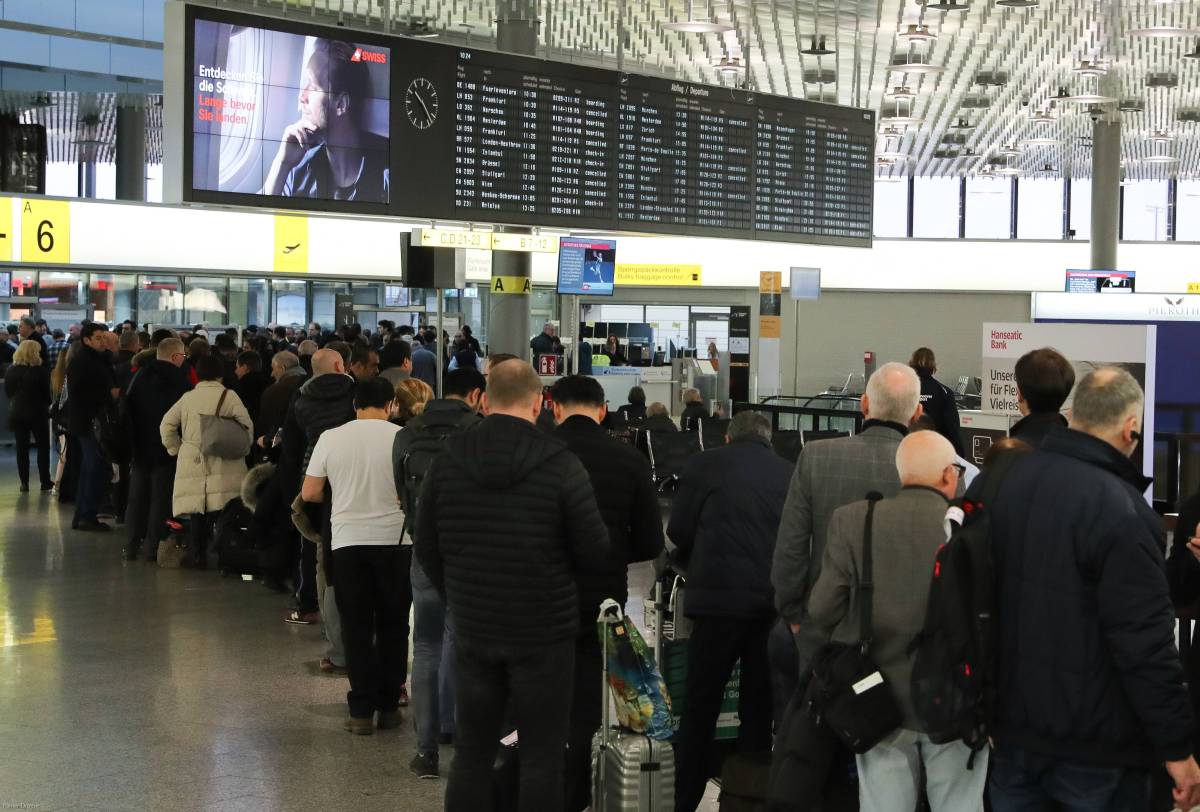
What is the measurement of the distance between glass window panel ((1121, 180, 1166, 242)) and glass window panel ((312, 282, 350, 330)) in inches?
755

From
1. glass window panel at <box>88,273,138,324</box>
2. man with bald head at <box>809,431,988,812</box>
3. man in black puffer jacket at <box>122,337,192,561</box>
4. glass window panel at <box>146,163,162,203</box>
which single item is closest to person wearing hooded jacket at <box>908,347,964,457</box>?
man in black puffer jacket at <box>122,337,192,561</box>

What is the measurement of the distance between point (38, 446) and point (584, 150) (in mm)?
7378

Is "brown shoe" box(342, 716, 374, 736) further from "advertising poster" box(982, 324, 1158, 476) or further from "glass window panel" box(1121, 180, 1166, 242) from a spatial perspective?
"glass window panel" box(1121, 180, 1166, 242)

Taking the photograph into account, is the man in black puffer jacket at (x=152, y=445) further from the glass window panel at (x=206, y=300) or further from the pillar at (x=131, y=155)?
the pillar at (x=131, y=155)

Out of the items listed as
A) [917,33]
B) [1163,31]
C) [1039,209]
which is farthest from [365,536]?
[1039,209]

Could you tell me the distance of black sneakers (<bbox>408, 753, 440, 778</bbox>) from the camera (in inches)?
217

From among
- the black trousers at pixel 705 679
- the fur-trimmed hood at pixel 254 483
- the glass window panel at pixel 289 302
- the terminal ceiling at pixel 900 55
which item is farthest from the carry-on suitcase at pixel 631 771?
the glass window panel at pixel 289 302

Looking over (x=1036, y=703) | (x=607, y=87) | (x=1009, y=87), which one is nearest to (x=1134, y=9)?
(x=1009, y=87)

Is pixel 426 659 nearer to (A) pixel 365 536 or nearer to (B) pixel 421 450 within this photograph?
(A) pixel 365 536

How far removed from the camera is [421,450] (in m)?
5.46

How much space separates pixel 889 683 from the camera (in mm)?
3576

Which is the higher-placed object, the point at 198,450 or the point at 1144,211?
→ the point at 1144,211

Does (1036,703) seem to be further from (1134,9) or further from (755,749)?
(1134,9)

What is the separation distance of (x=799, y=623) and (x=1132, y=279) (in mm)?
24808
